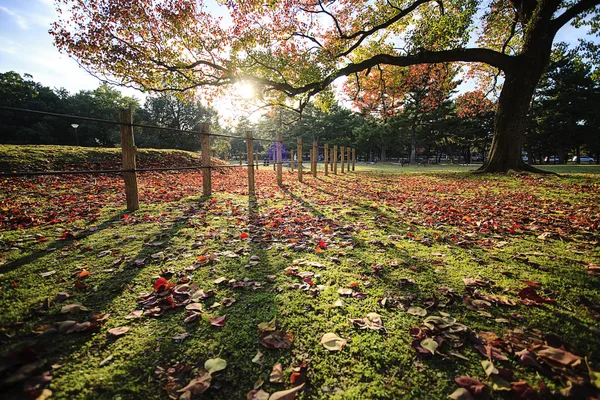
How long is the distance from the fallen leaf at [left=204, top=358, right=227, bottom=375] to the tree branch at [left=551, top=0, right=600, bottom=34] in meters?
13.7

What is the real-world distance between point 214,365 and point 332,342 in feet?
2.12

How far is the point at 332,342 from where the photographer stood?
1414 mm

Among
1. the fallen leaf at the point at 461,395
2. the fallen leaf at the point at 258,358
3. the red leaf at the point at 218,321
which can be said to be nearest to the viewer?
the fallen leaf at the point at 461,395

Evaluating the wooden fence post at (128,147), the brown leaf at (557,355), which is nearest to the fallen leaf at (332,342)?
the brown leaf at (557,355)

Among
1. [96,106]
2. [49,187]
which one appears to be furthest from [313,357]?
[96,106]

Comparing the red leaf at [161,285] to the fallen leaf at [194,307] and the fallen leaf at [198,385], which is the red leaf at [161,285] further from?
the fallen leaf at [198,385]

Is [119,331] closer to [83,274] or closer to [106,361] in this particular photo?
[106,361]

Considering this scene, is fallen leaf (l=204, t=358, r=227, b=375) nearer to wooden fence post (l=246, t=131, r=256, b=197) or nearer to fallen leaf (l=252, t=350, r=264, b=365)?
fallen leaf (l=252, t=350, r=264, b=365)

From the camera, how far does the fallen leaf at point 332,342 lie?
1.38 metres

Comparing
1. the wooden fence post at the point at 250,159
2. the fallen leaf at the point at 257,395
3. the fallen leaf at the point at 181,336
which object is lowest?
the fallen leaf at the point at 257,395

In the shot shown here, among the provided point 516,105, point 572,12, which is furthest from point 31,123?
point 572,12

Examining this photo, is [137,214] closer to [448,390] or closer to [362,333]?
[362,333]

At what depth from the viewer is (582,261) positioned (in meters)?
2.27

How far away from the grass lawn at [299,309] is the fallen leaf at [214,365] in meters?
0.02
